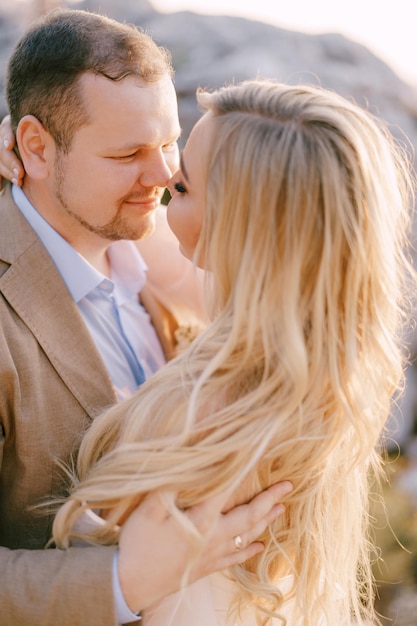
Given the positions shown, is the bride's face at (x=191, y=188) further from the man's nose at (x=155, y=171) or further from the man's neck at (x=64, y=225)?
the man's neck at (x=64, y=225)

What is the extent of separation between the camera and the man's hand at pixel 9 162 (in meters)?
2.78

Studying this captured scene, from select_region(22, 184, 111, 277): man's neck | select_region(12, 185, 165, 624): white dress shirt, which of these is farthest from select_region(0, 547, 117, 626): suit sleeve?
select_region(22, 184, 111, 277): man's neck

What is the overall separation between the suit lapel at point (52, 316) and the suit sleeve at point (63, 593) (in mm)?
513

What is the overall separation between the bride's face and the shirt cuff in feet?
3.26

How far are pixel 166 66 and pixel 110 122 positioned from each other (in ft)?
1.10

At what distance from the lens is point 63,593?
2.01 meters

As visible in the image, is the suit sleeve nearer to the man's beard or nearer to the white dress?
the white dress

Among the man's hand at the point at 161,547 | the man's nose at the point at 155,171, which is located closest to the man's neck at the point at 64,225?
the man's nose at the point at 155,171

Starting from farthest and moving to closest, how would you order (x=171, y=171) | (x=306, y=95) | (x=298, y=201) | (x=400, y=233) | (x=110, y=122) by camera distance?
(x=171, y=171), (x=110, y=122), (x=400, y=233), (x=306, y=95), (x=298, y=201)

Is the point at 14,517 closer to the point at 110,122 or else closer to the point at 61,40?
the point at 110,122

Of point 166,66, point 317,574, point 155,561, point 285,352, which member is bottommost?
point 317,574

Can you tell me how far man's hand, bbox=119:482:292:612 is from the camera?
6.61ft

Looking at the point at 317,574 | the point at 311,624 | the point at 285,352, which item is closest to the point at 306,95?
the point at 285,352

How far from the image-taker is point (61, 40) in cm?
270
